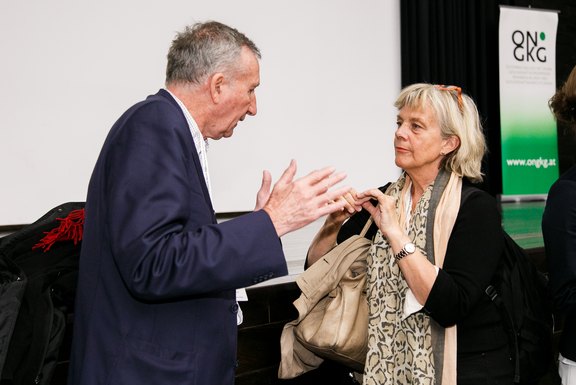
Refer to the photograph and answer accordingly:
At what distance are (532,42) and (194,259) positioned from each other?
5.80 m

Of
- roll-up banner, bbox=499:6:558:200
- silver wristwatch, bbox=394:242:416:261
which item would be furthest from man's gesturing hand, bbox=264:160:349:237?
roll-up banner, bbox=499:6:558:200

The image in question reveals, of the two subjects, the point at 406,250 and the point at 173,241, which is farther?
Result: the point at 406,250

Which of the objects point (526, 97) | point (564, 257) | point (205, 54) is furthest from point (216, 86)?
point (526, 97)

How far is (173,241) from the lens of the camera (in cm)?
112

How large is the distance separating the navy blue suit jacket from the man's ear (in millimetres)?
105

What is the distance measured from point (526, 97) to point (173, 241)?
566cm

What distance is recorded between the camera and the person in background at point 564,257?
5.62 feet

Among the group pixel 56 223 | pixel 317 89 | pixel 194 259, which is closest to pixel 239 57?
pixel 194 259

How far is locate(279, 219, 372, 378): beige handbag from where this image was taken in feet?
5.94

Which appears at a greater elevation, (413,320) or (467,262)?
(467,262)

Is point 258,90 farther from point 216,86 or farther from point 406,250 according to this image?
point 216,86

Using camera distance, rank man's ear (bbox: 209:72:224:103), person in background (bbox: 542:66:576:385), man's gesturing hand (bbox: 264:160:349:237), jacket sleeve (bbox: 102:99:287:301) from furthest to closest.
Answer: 1. person in background (bbox: 542:66:576:385)
2. man's ear (bbox: 209:72:224:103)
3. man's gesturing hand (bbox: 264:160:349:237)
4. jacket sleeve (bbox: 102:99:287:301)

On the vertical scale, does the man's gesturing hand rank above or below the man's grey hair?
below

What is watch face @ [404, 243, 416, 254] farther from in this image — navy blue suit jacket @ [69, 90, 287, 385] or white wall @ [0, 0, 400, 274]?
white wall @ [0, 0, 400, 274]
